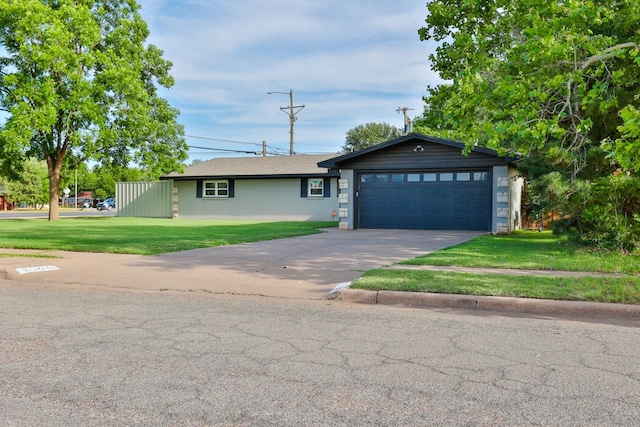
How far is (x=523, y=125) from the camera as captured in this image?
922 centimetres

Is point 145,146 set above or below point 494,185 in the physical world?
A: above

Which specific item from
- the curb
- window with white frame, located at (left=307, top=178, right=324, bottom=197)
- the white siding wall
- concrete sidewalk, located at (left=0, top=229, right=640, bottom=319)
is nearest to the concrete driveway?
concrete sidewalk, located at (left=0, top=229, right=640, bottom=319)

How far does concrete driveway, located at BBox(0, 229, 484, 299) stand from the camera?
28.6 feet

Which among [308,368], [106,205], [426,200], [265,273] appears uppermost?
[426,200]

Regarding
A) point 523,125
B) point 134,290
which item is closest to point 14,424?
point 134,290

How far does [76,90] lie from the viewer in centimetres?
2691

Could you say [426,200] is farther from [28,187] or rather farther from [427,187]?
[28,187]

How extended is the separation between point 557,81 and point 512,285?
3.35 meters

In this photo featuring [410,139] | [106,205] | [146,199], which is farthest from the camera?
[106,205]

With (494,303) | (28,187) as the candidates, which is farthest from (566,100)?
(28,187)

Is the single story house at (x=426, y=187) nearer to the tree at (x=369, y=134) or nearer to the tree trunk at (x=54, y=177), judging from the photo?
the tree trunk at (x=54, y=177)

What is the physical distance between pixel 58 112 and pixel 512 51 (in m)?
24.6

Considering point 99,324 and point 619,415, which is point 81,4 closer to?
point 99,324

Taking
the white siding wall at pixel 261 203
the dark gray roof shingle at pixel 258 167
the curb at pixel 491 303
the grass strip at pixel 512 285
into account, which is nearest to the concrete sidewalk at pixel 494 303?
the curb at pixel 491 303
